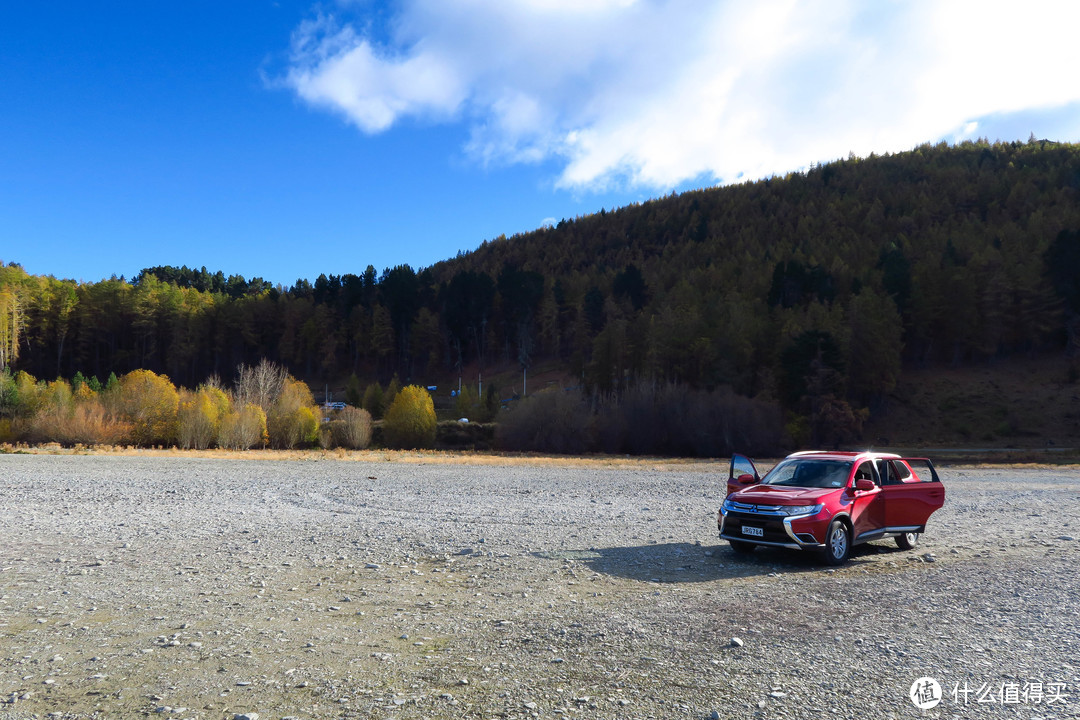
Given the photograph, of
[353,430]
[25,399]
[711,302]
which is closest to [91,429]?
[25,399]

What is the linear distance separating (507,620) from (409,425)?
56.4 meters

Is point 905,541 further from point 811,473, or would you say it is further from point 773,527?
point 773,527

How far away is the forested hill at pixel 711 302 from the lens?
7394cm

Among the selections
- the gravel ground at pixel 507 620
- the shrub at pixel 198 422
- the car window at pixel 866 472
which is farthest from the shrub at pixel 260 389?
the car window at pixel 866 472

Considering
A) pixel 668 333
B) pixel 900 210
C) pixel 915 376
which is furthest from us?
pixel 900 210

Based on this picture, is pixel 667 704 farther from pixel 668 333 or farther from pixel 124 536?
pixel 668 333

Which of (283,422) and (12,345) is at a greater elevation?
(12,345)

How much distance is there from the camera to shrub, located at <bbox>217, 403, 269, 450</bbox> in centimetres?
5081

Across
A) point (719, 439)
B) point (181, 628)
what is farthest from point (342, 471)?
point (719, 439)

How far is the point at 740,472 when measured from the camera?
12.7 m

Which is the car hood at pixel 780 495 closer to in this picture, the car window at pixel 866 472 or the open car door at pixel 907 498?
the car window at pixel 866 472

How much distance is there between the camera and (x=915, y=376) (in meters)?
82.2

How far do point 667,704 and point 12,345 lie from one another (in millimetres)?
107787

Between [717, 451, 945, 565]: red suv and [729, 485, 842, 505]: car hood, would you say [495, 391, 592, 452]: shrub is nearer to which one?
[717, 451, 945, 565]: red suv
